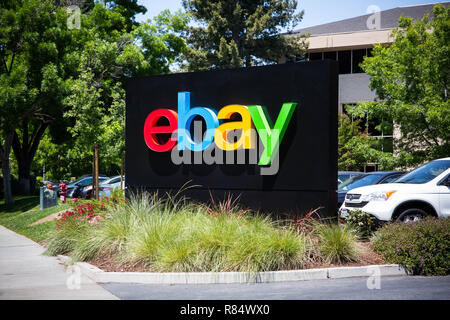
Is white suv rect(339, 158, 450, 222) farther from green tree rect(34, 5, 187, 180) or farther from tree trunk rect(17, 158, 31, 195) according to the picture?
tree trunk rect(17, 158, 31, 195)

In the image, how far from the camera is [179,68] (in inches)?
1681

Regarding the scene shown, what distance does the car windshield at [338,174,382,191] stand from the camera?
15.3m

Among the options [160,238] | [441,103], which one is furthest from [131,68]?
[160,238]

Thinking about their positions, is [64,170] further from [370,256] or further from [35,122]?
[370,256]

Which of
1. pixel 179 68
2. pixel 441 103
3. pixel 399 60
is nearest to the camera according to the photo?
pixel 441 103

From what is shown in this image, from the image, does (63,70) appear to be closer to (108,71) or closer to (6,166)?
(108,71)

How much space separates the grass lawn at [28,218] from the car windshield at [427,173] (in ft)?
Result: 29.2

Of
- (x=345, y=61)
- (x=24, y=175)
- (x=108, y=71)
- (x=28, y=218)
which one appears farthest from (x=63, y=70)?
(x=345, y=61)

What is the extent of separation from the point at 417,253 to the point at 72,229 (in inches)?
283

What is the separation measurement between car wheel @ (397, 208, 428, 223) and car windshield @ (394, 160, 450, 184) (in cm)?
80

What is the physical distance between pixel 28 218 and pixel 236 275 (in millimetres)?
14608

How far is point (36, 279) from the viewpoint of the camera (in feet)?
29.1

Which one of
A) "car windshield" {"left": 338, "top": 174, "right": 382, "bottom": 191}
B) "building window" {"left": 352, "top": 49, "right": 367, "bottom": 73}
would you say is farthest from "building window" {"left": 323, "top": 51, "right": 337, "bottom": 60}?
"car windshield" {"left": 338, "top": 174, "right": 382, "bottom": 191}

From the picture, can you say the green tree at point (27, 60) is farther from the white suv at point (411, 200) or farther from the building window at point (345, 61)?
the building window at point (345, 61)
